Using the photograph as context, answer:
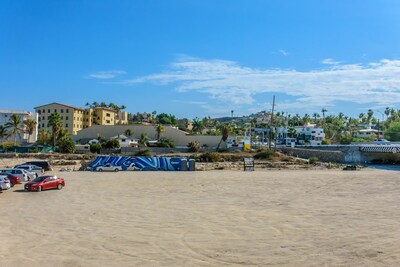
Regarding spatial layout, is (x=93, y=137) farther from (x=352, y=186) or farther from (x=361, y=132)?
(x=361, y=132)

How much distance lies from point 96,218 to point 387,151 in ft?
281

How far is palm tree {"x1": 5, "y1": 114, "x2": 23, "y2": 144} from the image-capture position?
368 ft

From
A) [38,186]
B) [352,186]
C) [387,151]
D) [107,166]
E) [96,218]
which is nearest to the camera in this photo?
[96,218]

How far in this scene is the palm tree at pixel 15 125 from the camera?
112 meters

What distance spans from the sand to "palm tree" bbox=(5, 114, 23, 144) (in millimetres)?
85436

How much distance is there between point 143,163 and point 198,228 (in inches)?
1666

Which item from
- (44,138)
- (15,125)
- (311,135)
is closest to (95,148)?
(44,138)

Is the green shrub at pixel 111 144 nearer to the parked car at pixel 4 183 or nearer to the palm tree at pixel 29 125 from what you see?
the palm tree at pixel 29 125

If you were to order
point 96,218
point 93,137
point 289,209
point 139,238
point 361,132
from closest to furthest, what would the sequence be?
point 139,238, point 96,218, point 289,209, point 93,137, point 361,132

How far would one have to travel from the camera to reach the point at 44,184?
34438 millimetres

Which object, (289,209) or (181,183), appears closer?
(289,209)

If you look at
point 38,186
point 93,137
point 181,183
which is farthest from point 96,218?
point 93,137

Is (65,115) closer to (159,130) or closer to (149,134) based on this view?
(149,134)

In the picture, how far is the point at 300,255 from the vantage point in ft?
49.5
